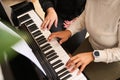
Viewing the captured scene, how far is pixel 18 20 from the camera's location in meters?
1.39

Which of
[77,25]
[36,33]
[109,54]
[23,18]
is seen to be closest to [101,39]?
[109,54]

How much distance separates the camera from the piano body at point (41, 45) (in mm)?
1162

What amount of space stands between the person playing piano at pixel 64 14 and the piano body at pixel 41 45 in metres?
0.10

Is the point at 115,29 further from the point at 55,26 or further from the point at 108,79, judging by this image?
the point at 55,26

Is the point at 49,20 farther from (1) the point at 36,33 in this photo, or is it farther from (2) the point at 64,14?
(2) the point at 64,14

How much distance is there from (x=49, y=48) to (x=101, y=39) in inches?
10.1

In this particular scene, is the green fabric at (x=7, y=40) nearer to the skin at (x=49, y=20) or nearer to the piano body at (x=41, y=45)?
the piano body at (x=41, y=45)

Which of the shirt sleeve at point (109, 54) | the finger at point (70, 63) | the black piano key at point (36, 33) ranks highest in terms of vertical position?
the black piano key at point (36, 33)

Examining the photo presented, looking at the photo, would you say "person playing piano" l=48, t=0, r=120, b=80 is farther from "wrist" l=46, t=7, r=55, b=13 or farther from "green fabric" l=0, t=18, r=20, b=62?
"green fabric" l=0, t=18, r=20, b=62

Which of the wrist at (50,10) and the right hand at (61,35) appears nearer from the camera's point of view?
the right hand at (61,35)

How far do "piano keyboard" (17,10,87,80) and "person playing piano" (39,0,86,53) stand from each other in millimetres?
88

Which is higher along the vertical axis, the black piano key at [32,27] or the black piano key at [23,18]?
the black piano key at [23,18]

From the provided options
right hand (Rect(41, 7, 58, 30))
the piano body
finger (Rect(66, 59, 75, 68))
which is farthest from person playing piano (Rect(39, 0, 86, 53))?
finger (Rect(66, 59, 75, 68))

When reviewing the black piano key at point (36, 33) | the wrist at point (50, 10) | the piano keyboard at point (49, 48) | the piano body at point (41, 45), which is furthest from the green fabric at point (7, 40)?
the wrist at point (50, 10)
